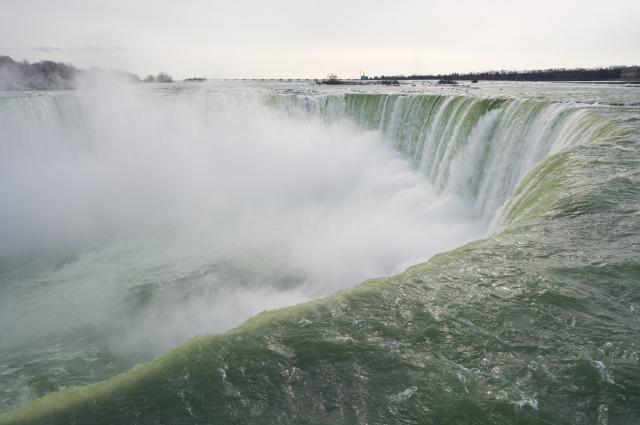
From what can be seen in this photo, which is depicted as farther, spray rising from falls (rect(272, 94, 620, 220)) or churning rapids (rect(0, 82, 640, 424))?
spray rising from falls (rect(272, 94, 620, 220))

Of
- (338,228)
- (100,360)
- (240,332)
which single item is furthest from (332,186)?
(240,332)

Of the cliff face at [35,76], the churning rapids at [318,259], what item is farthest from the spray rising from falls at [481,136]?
the cliff face at [35,76]

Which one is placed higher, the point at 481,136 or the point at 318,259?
the point at 481,136

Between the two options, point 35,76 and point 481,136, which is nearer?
point 481,136

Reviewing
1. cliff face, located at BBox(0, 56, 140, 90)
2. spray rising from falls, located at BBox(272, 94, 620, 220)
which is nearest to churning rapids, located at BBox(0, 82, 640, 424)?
spray rising from falls, located at BBox(272, 94, 620, 220)

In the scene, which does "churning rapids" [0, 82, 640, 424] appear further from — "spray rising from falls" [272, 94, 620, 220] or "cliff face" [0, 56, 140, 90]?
"cliff face" [0, 56, 140, 90]

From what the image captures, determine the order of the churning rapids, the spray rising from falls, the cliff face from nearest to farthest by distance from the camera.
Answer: the churning rapids → the spray rising from falls → the cliff face

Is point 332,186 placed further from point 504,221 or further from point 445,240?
point 504,221

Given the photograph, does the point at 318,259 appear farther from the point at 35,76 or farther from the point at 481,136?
the point at 35,76

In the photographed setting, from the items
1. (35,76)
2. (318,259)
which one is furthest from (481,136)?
(35,76)
